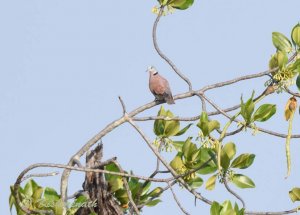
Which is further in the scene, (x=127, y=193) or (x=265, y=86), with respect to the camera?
(x=265, y=86)

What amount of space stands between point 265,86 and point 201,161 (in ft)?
2.06

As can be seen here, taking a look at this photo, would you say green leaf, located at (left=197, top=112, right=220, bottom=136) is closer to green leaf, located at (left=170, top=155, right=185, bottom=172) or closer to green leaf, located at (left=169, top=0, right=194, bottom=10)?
green leaf, located at (left=170, top=155, right=185, bottom=172)

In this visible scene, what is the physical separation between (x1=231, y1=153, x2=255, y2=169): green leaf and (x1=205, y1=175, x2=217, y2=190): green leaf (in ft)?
0.42

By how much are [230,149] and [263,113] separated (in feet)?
0.93

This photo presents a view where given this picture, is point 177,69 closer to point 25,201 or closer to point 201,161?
point 201,161

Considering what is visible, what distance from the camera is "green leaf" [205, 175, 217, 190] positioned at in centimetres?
545

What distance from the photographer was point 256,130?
17.7 ft

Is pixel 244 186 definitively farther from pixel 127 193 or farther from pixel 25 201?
pixel 25 201

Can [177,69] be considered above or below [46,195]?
above

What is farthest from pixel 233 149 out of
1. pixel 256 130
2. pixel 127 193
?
pixel 127 193

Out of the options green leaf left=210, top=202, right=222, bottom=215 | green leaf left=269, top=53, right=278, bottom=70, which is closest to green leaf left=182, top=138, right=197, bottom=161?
green leaf left=210, top=202, right=222, bottom=215

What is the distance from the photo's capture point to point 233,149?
5.45 metres

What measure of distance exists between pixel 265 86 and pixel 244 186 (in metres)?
0.65

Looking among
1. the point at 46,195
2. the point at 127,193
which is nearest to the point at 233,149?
the point at 127,193
